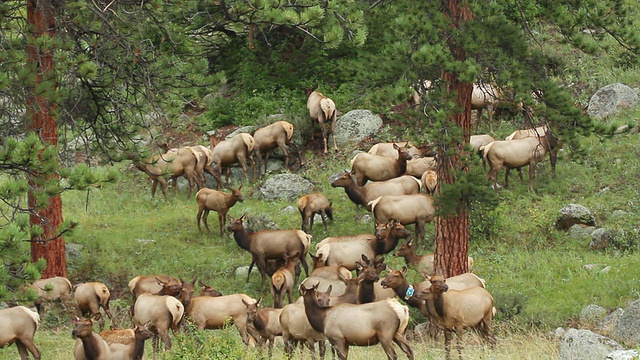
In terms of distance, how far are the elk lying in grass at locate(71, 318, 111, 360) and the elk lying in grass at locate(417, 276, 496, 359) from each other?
386 cm

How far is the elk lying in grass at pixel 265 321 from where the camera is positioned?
1287 cm

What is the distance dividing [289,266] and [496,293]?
12.3 ft

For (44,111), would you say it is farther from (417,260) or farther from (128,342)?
(417,260)

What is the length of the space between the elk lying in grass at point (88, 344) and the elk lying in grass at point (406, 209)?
22.9 feet

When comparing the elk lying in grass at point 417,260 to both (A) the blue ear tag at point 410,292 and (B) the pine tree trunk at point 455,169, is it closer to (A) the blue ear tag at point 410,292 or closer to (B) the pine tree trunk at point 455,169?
(B) the pine tree trunk at point 455,169

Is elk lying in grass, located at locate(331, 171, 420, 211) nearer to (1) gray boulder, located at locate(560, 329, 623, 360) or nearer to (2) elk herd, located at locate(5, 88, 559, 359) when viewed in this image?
(2) elk herd, located at locate(5, 88, 559, 359)

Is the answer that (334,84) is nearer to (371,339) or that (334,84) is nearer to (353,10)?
(353,10)

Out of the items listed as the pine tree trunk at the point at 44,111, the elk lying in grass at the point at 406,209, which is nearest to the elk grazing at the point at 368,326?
the pine tree trunk at the point at 44,111

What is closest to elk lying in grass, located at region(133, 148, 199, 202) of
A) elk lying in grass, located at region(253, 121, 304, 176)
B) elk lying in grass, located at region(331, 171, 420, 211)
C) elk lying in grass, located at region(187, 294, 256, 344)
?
elk lying in grass, located at region(253, 121, 304, 176)

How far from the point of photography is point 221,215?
1909 centimetres

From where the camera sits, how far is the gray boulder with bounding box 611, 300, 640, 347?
12391mm

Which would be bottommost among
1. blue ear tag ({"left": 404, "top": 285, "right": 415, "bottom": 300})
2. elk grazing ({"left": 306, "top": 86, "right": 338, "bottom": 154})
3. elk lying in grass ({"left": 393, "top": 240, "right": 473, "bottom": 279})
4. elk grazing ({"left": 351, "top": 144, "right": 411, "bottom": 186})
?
elk lying in grass ({"left": 393, "top": 240, "right": 473, "bottom": 279})

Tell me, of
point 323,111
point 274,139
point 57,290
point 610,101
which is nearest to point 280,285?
point 57,290

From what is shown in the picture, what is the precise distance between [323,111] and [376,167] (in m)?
3.34
